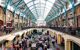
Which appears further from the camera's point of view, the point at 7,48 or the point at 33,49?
the point at 33,49

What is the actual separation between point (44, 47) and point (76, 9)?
497 inches

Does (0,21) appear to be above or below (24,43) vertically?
above

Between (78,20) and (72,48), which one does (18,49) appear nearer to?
(72,48)

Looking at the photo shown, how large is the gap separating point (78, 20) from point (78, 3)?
3.55 metres

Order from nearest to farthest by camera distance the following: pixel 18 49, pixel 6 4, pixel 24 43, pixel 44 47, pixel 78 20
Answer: pixel 18 49, pixel 44 47, pixel 24 43, pixel 78 20, pixel 6 4

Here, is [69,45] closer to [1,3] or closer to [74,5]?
[74,5]

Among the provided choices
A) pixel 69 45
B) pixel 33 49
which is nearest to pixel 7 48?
pixel 33 49

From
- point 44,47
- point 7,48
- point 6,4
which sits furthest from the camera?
point 6,4

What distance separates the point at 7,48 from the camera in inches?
1106

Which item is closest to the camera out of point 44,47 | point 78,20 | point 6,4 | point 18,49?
point 18,49

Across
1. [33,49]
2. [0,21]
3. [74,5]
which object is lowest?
[33,49]

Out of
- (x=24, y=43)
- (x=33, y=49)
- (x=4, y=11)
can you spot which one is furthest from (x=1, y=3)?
(x=33, y=49)

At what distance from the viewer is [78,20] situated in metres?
40.5

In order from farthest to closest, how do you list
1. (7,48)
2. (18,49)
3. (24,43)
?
(24,43)
(18,49)
(7,48)
